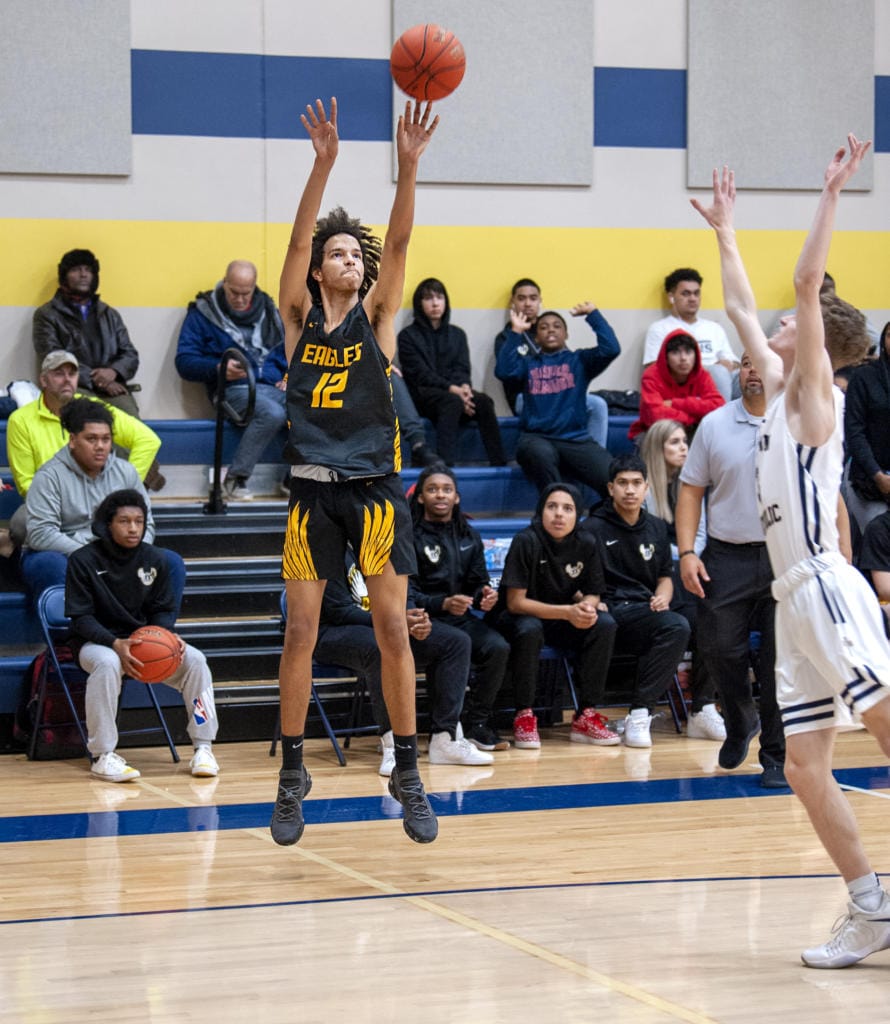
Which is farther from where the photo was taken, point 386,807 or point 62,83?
point 62,83

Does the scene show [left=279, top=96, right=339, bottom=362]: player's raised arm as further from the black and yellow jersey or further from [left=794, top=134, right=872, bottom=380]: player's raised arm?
[left=794, top=134, right=872, bottom=380]: player's raised arm

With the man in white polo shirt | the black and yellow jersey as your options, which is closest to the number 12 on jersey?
the black and yellow jersey

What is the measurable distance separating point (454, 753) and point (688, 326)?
4665 millimetres

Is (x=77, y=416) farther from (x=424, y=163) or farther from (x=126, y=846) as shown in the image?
(x=424, y=163)

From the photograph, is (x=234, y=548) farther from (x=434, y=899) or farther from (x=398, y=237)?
(x=434, y=899)

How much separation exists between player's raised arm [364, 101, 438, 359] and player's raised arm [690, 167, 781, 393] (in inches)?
37.2

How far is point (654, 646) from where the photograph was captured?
746 centimetres

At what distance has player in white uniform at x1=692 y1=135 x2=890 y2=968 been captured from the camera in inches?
140

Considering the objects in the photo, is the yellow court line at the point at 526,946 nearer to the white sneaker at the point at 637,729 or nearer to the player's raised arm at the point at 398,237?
the player's raised arm at the point at 398,237

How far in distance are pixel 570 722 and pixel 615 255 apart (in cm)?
405

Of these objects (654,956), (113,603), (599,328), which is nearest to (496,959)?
(654,956)

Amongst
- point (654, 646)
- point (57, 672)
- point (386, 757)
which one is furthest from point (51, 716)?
point (654, 646)

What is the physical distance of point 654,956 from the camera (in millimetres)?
3746

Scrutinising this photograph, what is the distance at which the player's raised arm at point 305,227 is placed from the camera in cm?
462
